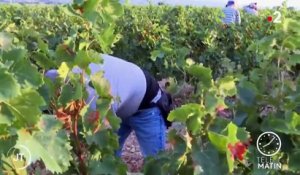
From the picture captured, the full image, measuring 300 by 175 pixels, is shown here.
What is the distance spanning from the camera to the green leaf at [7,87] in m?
1.29

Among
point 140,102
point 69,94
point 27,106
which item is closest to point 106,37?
point 69,94

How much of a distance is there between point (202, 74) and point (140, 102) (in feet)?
6.18

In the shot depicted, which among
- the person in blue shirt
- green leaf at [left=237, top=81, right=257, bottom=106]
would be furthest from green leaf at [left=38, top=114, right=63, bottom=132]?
the person in blue shirt

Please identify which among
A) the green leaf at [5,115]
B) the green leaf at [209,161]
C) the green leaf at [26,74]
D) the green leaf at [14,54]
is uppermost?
the green leaf at [14,54]

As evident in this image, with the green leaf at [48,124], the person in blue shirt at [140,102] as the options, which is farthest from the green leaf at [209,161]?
the person in blue shirt at [140,102]

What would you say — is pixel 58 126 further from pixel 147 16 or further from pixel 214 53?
pixel 147 16

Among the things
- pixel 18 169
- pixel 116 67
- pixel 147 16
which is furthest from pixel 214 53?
pixel 18 169

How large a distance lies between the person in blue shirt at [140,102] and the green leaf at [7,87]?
202cm

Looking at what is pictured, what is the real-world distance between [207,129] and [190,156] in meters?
0.09

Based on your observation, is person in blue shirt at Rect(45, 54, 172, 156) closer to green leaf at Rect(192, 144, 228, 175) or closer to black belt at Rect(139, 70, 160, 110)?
black belt at Rect(139, 70, 160, 110)

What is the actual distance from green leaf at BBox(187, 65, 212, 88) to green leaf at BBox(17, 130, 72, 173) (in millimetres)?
453

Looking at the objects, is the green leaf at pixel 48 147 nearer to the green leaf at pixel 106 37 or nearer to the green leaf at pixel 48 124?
the green leaf at pixel 48 124

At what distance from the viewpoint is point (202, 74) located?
1.82m

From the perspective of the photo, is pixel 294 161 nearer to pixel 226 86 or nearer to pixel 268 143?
pixel 268 143
